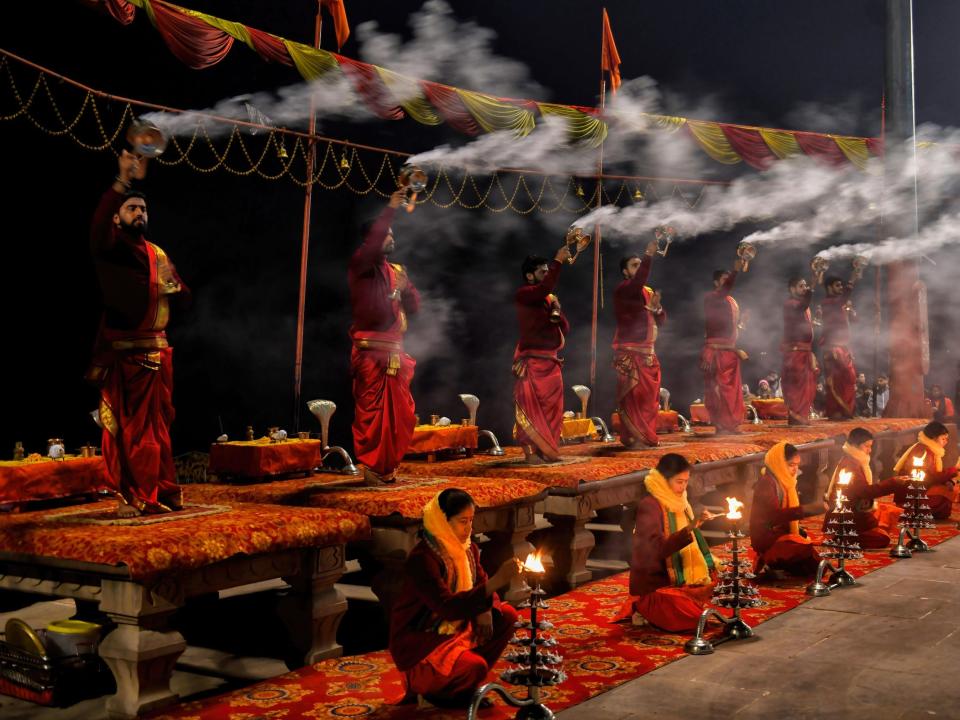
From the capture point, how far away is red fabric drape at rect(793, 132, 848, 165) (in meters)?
11.5

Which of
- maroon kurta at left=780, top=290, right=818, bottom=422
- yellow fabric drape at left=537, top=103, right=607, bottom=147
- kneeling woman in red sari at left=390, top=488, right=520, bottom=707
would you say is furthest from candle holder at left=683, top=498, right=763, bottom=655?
maroon kurta at left=780, top=290, right=818, bottom=422

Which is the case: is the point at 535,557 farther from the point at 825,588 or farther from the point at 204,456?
the point at 204,456

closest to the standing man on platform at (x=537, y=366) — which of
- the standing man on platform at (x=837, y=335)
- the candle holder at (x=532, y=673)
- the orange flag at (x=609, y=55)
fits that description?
the candle holder at (x=532, y=673)

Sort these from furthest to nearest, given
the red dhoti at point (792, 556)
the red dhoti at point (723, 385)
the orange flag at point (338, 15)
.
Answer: the red dhoti at point (723, 385) < the orange flag at point (338, 15) < the red dhoti at point (792, 556)

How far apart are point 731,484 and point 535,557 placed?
19.5ft

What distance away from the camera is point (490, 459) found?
7719 mm

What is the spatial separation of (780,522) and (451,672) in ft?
10.7

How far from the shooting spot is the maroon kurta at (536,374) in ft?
22.8

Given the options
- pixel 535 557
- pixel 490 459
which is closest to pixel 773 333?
pixel 490 459

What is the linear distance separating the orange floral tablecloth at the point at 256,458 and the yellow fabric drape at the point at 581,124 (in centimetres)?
444

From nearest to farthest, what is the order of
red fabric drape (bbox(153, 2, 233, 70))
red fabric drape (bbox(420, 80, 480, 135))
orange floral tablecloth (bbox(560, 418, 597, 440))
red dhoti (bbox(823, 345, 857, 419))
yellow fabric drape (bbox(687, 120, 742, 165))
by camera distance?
1. red fabric drape (bbox(153, 2, 233, 70))
2. red fabric drape (bbox(420, 80, 480, 135))
3. orange floral tablecloth (bbox(560, 418, 597, 440))
4. yellow fabric drape (bbox(687, 120, 742, 165))
5. red dhoti (bbox(823, 345, 857, 419))

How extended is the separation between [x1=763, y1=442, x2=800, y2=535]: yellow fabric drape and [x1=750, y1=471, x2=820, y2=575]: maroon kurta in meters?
0.03

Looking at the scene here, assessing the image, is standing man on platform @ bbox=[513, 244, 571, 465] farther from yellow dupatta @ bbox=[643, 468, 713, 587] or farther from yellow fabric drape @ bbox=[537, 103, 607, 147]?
yellow fabric drape @ bbox=[537, 103, 607, 147]

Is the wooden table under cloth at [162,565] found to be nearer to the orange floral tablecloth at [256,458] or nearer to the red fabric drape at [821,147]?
the orange floral tablecloth at [256,458]
